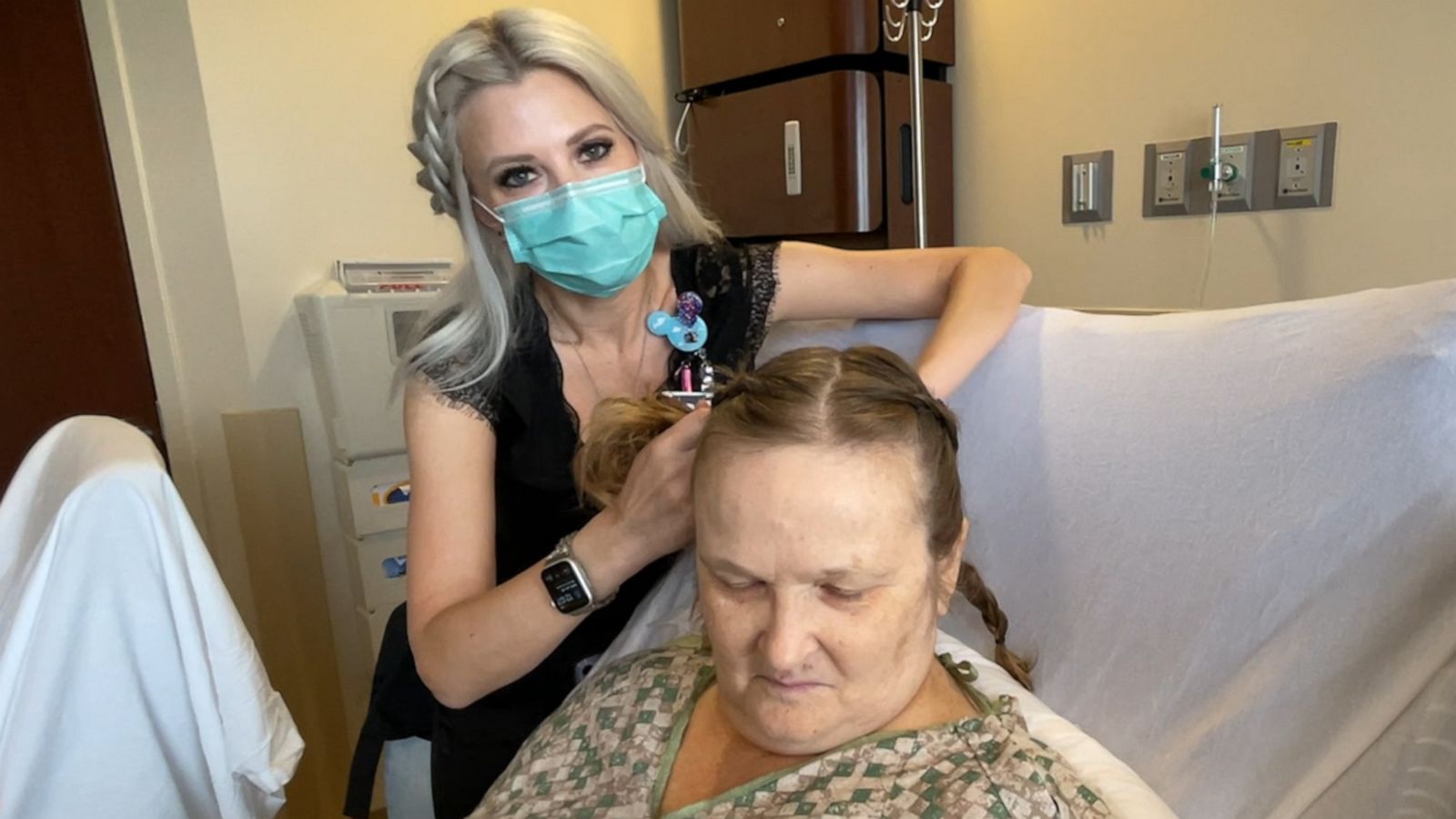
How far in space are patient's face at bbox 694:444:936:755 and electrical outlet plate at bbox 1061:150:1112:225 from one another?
1.17 metres

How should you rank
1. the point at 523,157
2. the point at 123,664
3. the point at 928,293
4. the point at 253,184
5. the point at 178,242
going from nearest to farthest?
the point at 123,664
the point at 523,157
the point at 928,293
the point at 253,184
the point at 178,242

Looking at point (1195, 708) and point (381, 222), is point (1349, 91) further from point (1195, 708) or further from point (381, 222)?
point (381, 222)

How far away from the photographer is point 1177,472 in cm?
85

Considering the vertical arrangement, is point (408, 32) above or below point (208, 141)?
above

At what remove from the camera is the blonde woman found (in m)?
1.00

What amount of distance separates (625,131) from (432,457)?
0.45 meters

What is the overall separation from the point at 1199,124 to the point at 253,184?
5.67 feet

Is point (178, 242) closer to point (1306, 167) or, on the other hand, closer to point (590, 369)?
point (590, 369)

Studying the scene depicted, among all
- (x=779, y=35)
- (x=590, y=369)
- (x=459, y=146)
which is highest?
(x=779, y=35)

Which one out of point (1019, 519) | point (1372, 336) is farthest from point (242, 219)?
point (1372, 336)

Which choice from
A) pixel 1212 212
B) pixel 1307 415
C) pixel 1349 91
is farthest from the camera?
pixel 1212 212

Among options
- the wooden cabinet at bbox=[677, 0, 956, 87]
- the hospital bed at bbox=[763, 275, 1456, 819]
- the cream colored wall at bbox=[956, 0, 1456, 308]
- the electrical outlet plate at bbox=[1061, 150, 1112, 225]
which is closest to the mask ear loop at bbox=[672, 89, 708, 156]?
the wooden cabinet at bbox=[677, 0, 956, 87]

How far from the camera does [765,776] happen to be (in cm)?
72

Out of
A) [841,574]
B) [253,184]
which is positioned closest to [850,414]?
[841,574]
